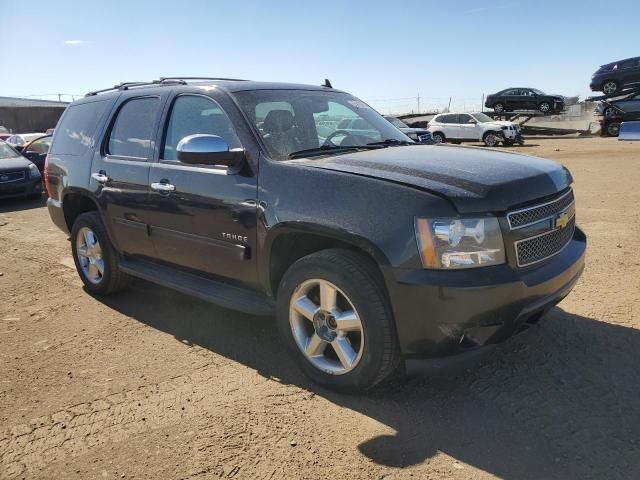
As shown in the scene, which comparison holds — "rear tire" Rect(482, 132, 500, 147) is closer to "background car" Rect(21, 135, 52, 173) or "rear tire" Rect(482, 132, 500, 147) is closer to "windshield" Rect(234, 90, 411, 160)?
"background car" Rect(21, 135, 52, 173)

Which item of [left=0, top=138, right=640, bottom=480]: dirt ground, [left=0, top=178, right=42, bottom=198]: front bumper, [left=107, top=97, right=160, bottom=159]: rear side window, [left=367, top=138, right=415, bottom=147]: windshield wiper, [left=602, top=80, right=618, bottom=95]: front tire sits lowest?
[left=0, top=138, right=640, bottom=480]: dirt ground

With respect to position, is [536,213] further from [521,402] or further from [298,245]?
[298,245]

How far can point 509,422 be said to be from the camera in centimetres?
285

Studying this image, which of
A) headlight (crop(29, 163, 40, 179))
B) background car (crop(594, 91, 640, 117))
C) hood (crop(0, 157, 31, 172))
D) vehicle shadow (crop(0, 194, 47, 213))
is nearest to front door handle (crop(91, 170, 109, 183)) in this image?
vehicle shadow (crop(0, 194, 47, 213))

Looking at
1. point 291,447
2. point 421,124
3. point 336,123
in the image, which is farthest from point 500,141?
point 291,447

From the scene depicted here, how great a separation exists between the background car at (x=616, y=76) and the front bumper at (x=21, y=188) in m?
25.0

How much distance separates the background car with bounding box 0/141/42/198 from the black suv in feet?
28.4

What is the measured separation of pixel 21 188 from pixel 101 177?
349 inches

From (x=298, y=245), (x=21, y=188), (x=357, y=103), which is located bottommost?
(x=21, y=188)

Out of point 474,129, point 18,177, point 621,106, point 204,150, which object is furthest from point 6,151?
point 621,106

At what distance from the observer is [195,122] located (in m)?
3.97

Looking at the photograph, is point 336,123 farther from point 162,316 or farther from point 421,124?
point 421,124

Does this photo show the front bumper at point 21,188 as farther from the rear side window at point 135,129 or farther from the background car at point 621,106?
the background car at point 621,106

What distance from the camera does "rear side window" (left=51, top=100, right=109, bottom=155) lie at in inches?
197
